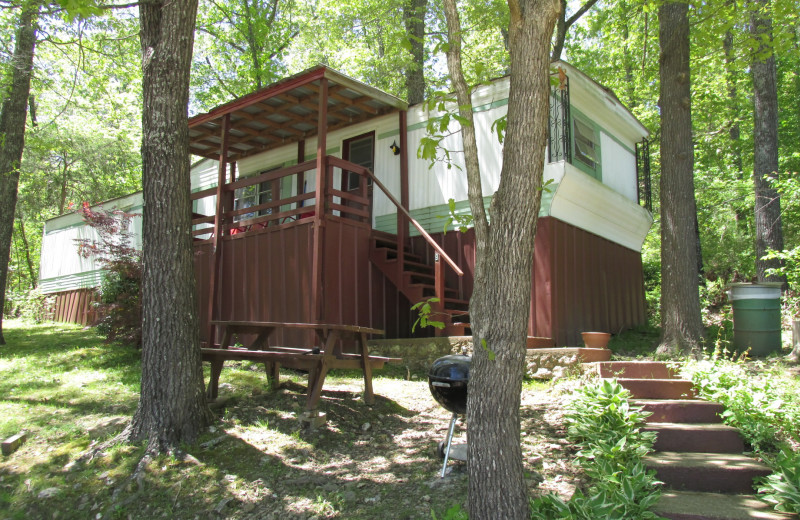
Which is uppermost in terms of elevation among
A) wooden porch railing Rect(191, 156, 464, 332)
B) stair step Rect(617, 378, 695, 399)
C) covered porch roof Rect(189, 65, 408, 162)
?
covered porch roof Rect(189, 65, 408, 162)

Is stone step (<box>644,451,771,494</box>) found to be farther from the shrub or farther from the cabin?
the shrub

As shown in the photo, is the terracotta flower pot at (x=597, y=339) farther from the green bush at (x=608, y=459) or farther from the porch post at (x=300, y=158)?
the porch post at (x=300, y=158)

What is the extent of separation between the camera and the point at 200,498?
4418 millimetres

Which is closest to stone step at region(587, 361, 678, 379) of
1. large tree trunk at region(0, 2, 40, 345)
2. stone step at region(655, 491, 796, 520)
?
stone step at region(655, 491, 796, 520)

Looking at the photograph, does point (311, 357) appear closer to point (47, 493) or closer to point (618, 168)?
point (47, 493)

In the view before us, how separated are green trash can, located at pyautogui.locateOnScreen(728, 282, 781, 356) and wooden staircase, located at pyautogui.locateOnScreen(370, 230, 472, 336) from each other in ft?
12.4

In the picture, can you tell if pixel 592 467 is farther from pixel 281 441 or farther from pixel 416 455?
pixel 281 441

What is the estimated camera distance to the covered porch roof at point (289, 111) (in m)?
8.82

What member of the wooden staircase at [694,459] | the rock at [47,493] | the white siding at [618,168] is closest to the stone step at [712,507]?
the wooden staircase at [694,459]

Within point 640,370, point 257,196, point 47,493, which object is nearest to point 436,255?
point 640,370

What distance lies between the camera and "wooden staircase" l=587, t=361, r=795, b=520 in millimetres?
3873

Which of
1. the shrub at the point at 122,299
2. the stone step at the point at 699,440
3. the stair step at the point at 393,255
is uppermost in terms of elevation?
the stair step at the point at 393,255

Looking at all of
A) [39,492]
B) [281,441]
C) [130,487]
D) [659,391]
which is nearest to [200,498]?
[130,487]

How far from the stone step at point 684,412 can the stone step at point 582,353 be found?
202 cm
